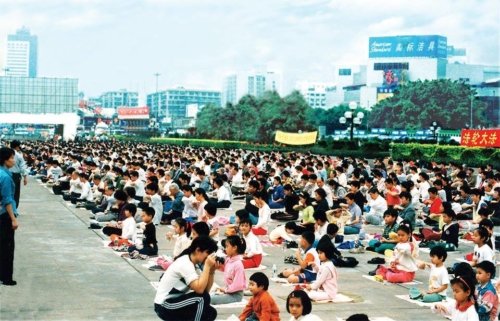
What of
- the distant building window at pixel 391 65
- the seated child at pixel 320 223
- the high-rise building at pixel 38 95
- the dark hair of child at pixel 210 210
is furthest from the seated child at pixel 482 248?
the distant building window at pixel 391 65

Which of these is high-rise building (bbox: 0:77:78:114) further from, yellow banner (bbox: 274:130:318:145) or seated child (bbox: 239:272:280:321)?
seated child (bbox: 239:272:280:321)

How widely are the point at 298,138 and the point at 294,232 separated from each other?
117 ft

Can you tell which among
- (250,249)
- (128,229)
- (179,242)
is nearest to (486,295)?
(250,249)

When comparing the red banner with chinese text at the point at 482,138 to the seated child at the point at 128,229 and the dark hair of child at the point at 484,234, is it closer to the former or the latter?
the seated child at the point at 128,229

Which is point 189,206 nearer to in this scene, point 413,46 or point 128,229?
point 128,229

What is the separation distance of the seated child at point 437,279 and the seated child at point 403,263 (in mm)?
1125

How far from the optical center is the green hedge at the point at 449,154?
34.7 metres

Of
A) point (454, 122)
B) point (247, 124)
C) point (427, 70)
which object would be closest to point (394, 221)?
point (247, 124)

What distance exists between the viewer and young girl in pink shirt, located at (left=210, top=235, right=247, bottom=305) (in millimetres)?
9383

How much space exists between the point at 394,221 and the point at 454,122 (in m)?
73.7

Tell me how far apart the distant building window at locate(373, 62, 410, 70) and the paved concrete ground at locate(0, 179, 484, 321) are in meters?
124

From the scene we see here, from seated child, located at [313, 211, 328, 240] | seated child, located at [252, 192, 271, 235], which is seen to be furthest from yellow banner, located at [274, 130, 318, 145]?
seated child, located at [313, 211, 328, 240]

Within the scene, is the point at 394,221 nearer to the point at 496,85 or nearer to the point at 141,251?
the point at 141,251

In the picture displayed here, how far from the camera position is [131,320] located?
8570mm
